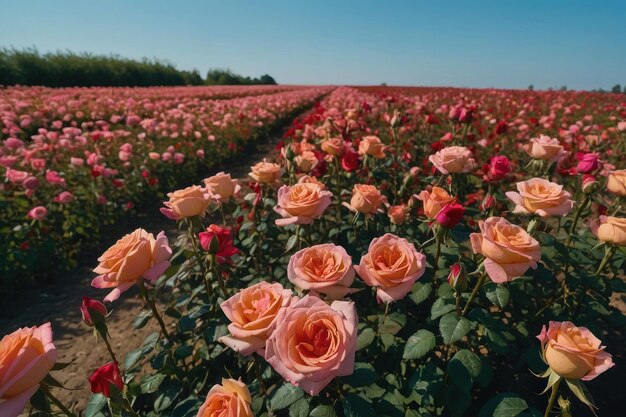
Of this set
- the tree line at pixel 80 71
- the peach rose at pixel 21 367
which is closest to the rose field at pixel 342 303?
the peach rose at pixel 21 367

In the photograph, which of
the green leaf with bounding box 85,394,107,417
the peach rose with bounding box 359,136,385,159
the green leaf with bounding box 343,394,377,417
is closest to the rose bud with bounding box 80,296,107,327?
the green leaf with bounding box 85,394,107,417

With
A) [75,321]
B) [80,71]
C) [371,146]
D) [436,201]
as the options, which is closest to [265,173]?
[371,146]

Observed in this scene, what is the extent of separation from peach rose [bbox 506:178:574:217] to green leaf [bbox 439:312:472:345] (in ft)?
1.71

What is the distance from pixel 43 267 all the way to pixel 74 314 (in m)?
0.81

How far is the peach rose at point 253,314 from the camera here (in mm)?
921

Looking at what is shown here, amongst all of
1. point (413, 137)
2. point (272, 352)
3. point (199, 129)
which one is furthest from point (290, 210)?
point (199, 129)

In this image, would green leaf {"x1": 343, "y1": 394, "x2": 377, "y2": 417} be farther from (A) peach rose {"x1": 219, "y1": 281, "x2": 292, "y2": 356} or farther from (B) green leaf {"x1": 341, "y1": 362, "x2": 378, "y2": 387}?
(A) peach rose {"x1": 219, "y1": 281, "x2": 292, "y2": 356}

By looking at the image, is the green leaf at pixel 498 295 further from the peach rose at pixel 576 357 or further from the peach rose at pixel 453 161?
the peach rose at pixel 453 161

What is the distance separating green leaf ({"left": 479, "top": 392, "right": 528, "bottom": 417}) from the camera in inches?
42.4

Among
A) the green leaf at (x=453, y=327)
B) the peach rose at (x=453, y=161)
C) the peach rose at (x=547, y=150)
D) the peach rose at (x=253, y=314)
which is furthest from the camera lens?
the peach rose at (x=547, y=150)

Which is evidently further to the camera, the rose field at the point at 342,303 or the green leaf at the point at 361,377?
the green leaf at the point at 361,377

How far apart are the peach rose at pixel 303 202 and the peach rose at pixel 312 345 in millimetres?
546

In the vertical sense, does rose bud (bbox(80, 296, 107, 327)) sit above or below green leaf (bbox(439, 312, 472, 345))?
above

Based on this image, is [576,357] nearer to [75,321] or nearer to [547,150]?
[547,150]
